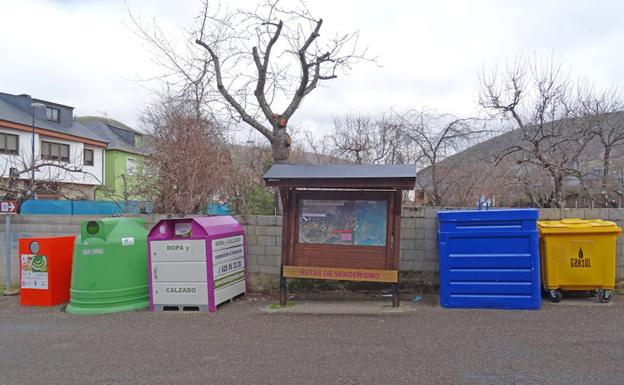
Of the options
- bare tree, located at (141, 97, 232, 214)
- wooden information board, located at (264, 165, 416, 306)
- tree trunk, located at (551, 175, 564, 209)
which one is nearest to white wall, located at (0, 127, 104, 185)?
bare tree, located at (141, 97, 232, 214)

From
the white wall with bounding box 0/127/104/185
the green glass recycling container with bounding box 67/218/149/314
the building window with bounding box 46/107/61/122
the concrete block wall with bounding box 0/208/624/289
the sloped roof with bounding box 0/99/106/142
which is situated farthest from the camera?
the building window with bounding box 46/107/61/122

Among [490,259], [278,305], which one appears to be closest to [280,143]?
[278,305]

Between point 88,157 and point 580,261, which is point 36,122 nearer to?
point 88,157

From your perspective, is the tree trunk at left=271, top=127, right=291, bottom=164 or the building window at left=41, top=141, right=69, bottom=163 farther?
the building window at left=41, top=141, right=69, bottom=163

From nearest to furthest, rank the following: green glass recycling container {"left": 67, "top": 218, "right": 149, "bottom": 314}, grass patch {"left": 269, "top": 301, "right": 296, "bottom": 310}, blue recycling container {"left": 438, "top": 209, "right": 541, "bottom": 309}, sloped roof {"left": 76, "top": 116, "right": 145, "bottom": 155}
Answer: blue recycling container {"left": 438, "top": 209, "right": 541, "bottom": 309}
green glass recycling container {"left": 67, "top": 218, "right": 149, "bottom": 314}
grass patch {"left": 269, "top": 301, "right": 296, "bottom": 310}
sloped roof {"left": 76, "top": 116, "right": 145, "bottom": 155}

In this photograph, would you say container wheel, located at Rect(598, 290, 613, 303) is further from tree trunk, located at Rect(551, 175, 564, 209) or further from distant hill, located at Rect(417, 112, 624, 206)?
distant hill, located at Rect(417, 112, 624, 206)

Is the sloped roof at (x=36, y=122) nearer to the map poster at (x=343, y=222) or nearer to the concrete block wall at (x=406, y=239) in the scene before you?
the concrete block wall at (x=406, y=239)

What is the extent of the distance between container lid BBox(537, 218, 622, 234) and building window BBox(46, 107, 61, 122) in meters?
38.6

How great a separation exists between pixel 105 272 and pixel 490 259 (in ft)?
18.0

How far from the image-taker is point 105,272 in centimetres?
723

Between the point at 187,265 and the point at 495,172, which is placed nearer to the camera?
the point at 187,265

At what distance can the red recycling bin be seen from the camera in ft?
25.7

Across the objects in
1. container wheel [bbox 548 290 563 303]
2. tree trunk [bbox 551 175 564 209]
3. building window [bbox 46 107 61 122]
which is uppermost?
building window [bbox 46 107 61 122]

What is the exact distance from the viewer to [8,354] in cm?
548
